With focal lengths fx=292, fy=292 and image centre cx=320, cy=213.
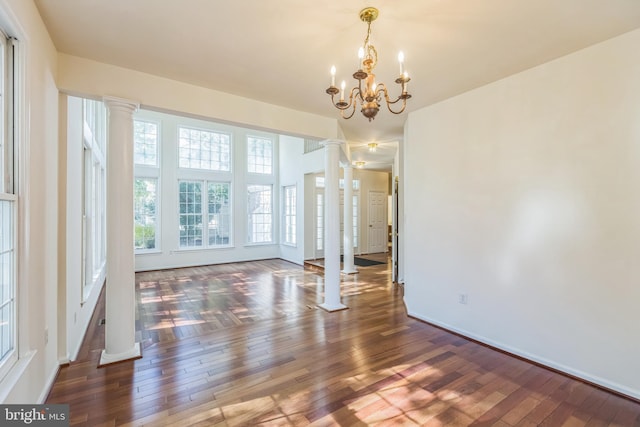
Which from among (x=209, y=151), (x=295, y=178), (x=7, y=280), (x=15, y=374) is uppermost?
(x=209, y=151)

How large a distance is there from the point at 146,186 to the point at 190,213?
113 cm

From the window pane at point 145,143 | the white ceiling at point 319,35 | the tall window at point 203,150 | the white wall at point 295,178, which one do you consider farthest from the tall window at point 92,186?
the white wall at point 295,178

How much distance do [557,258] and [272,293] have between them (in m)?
3.85

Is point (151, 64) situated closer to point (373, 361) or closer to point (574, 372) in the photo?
point (373, 361)

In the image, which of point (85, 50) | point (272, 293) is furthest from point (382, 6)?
point (272, 293)

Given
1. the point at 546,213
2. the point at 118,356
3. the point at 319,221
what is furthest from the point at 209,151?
the point at 546,213

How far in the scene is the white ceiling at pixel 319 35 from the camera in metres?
1.87

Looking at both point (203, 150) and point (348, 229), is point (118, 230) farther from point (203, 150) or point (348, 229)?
point (203, 150)

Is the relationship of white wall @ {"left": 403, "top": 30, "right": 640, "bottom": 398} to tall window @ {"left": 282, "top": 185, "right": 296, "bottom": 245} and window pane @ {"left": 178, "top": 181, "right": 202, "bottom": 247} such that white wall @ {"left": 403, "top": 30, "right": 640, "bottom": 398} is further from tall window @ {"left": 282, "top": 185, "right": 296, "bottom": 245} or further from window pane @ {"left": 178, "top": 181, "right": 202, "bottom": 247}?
window pane @ {"left": 178, "top": 181, "right": 202, "bottom": 247}

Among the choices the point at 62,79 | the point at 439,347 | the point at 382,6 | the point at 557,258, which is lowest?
the point at 439,347

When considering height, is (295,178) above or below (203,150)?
below

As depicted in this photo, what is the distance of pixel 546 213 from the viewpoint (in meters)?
2.61

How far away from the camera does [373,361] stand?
8.79 ft

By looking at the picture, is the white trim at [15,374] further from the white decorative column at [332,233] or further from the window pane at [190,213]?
the window pane at [190,213]
